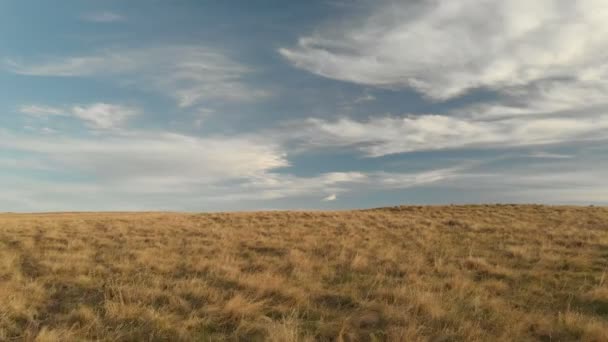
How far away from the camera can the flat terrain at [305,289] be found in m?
6.91

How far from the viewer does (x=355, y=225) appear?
2270 centimetres

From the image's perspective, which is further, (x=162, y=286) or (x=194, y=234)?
(x=194, y=234)

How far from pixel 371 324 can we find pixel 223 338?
235 centimetres

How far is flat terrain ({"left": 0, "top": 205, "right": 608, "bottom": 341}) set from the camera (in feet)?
22.7

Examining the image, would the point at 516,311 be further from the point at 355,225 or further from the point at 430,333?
the point at 355,225

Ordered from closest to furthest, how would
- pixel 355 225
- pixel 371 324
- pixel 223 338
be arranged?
pixel 223 338
pixel 371 324
pixel 355 225

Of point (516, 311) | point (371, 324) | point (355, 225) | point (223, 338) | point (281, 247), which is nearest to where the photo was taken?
point (223, 338)

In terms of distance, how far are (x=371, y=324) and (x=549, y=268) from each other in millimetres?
7262

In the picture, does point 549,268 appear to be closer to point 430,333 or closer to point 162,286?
point 430,333

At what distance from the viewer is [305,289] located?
939 cm

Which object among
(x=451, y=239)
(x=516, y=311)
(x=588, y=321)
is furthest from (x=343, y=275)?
(x=451, y=239)

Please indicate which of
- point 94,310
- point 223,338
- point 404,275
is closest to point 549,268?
point 404,275

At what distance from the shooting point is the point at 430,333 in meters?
6.73

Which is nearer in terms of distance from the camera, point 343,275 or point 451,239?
point 343,275
